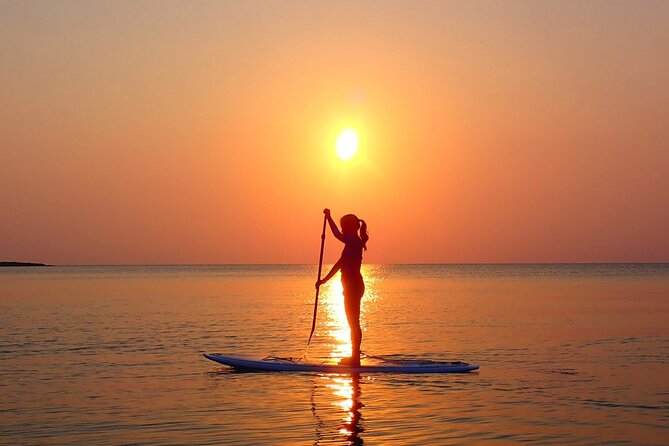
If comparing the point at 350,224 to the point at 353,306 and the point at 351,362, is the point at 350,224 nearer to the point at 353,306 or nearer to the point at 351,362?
the point at 353,306

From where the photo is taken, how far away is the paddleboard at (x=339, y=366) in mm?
19266

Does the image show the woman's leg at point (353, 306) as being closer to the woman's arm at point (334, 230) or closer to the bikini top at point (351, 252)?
the bikini top at point (351, 252)

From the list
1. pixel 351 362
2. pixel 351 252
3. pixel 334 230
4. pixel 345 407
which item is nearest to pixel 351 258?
pixel 351 252

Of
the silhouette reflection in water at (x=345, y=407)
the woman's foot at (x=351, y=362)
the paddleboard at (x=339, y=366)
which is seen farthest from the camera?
the woman's foot at (x=351, y=362)

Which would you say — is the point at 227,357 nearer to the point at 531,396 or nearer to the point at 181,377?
the point at 181,377

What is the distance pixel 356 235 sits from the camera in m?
18.8

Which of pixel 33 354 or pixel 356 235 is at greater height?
pixel 356 235

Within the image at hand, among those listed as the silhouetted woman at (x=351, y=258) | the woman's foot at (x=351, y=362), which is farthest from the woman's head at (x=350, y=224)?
the woman's foot at (x=351, y=362)

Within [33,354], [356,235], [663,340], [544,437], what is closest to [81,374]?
[33,354]

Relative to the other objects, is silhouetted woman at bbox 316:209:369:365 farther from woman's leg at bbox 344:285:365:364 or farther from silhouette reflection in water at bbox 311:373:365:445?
silhouette reflection in water at bbox 311:373:365:445

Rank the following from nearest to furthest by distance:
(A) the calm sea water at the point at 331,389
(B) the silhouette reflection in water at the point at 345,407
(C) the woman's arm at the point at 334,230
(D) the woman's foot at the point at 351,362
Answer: (B) the silhouette reflection in water at the point at 345,407, (A) the calm sea water at the point at 331,389, (C) the woman's arm at the point at 334,230, (D) the woman's foot at the point at 351,362

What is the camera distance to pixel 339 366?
63.6 ft

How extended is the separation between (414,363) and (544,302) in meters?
37.1

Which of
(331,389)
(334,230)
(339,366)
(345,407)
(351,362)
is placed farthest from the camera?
(351,362)
